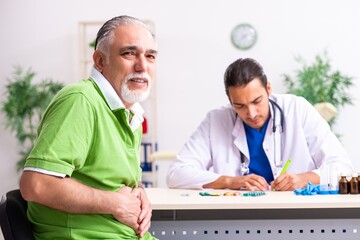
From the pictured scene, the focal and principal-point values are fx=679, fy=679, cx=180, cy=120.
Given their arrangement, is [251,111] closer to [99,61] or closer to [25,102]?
[99,61]

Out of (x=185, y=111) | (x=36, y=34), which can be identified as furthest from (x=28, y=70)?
(x=185, y=111)

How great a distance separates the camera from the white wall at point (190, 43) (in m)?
7.32

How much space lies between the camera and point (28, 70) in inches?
305

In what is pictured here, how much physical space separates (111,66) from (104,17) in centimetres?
555

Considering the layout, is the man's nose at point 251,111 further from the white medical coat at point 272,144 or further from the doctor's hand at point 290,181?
the doctor's hand at point 290,181

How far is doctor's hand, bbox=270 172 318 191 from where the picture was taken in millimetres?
3162

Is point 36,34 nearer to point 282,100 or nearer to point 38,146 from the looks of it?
point 282,100

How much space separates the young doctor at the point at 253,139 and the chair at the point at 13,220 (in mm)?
1410

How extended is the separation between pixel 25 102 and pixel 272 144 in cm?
449

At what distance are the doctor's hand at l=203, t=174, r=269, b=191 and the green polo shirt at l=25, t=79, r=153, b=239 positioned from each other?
1.12 m

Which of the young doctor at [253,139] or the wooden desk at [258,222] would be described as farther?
the young doctor at [253,139]

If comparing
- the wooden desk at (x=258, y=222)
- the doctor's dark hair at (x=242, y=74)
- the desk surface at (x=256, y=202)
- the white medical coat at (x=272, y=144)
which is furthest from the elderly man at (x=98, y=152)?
the white medical coat at (x=272, y=144)

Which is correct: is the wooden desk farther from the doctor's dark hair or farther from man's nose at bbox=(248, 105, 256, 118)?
the doctor's dark hair

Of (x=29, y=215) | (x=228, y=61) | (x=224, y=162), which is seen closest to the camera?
(x=29, y=215)
